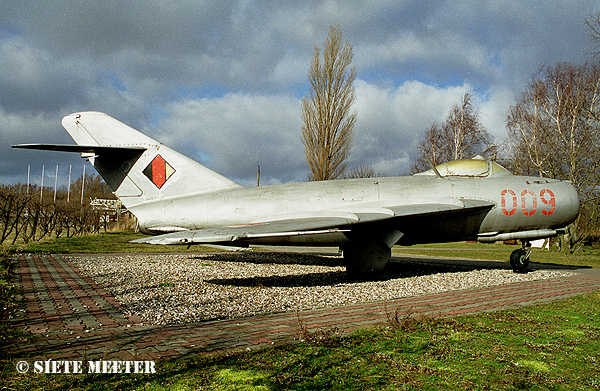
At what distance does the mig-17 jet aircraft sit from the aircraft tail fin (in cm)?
3

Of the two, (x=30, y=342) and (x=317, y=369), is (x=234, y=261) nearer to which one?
(x=30, y=342)

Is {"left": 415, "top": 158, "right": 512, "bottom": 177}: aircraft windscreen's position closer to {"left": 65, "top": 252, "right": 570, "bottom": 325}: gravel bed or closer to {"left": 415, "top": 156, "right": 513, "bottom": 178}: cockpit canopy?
{"left": 415, "top": 156, "right": 513, "bottom": 178}: cockpit canopy

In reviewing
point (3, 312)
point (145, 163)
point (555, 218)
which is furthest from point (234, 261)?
point (555, 218)

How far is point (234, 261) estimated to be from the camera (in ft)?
43.0

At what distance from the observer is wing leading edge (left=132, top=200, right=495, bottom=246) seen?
22.8ft

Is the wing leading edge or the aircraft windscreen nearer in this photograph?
the wing leading edge

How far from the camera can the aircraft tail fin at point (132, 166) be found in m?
10.3

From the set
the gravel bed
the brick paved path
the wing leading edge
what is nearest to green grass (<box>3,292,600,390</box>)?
the brick paved path

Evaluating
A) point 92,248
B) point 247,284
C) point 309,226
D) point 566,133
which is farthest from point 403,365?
point 566,133

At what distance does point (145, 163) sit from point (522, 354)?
9.86 metres

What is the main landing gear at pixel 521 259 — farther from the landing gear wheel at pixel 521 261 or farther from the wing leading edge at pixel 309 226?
the wing leading edge at pixel 309 226

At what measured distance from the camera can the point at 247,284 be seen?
8500mm

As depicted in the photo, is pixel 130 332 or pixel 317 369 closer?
pixel 317 369

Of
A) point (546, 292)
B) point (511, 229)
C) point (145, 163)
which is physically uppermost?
point (145, 163)
